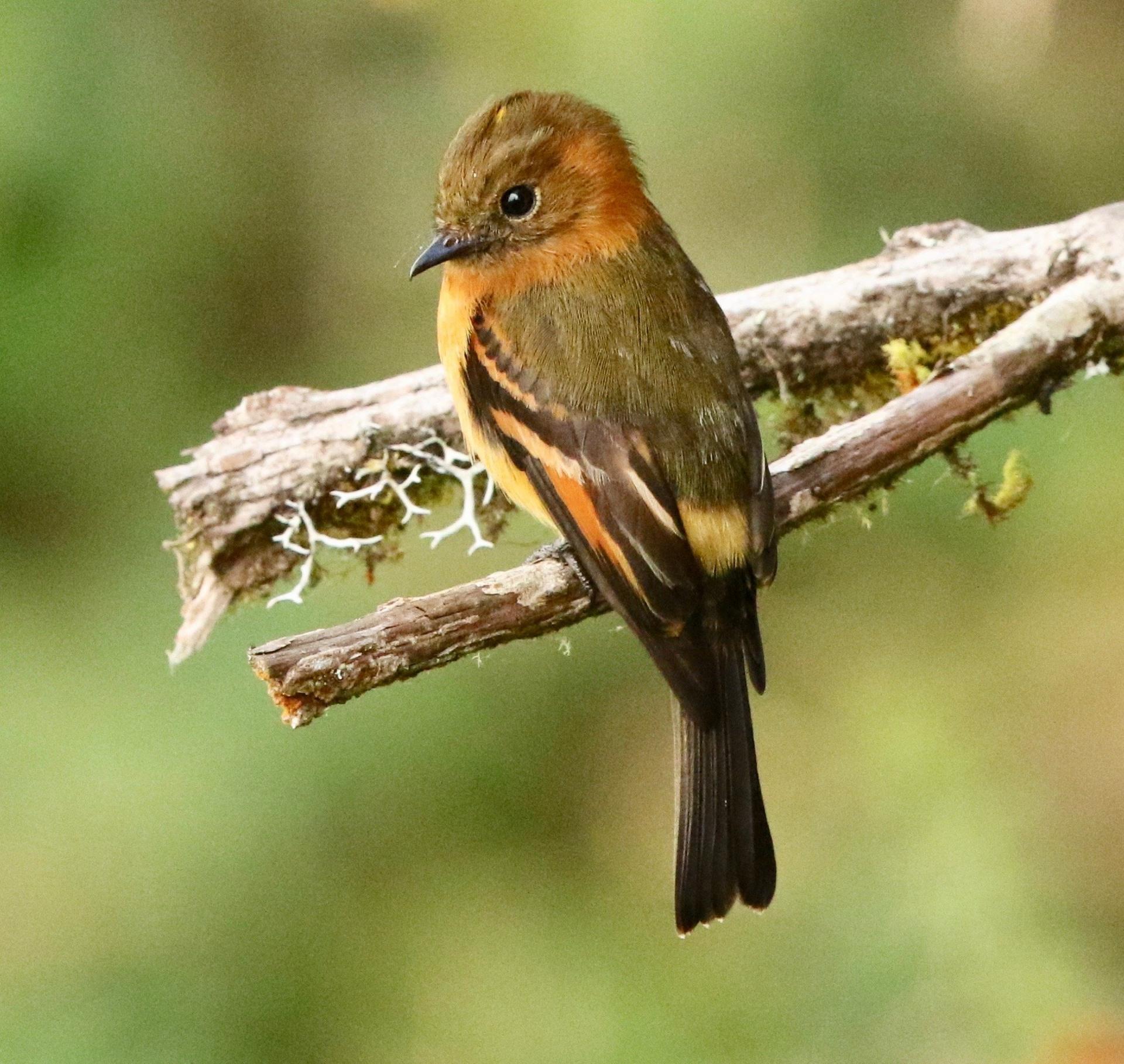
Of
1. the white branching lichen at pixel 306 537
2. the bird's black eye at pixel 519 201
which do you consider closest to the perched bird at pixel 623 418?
the bird's black eye at pixel 519 201

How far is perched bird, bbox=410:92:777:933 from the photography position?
2.61 m

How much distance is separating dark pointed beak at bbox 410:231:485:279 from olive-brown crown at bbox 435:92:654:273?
0.03ft

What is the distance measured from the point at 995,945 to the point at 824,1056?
479 mm

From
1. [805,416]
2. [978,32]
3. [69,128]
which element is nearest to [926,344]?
[805,416]

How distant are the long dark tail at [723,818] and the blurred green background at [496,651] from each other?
33.0 inches

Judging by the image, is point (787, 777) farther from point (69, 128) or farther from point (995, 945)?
point (69, 128)

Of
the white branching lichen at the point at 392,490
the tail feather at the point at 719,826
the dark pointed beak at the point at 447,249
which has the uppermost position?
the dark pointed beak at the point at 447,249

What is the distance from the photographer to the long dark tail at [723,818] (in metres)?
2.69

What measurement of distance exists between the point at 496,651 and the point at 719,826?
131 centimetres

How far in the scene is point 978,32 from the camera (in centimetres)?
398

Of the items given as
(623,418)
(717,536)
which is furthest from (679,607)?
(623,418)

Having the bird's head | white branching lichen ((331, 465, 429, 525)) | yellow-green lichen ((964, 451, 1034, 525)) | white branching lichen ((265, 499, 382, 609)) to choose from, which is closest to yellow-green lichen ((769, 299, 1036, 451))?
yellow-green lichen ((964, 451, 1034, 525))

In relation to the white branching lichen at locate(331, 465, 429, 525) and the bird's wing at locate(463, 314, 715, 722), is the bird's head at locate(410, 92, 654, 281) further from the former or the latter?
the white branching lichen at locate(331, 465, 429, 525)

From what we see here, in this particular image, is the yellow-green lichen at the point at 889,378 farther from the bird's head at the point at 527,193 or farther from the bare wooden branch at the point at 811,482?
the bird's head at the point at 527,193
